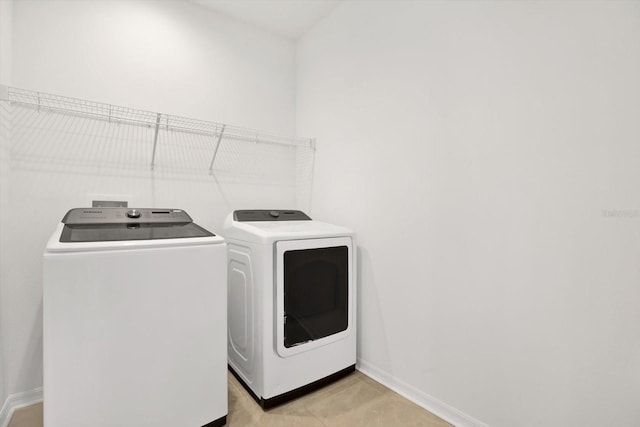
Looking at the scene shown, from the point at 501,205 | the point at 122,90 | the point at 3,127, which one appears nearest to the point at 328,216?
the point at 501,205

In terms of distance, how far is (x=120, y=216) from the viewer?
157cm

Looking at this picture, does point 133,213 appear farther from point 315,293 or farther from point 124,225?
point 315,293

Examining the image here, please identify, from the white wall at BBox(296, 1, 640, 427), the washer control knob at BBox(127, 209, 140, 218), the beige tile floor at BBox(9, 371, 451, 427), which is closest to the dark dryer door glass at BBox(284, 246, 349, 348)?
the white wall at BBox(296, 1, 640, 427)

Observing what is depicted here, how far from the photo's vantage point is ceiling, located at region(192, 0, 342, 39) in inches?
88.4

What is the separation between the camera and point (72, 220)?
56.0 inches

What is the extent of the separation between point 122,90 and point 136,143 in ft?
1.16

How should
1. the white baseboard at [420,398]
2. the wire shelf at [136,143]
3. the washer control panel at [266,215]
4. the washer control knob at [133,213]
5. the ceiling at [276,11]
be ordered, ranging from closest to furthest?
1. the white baseboard at [420,398]
2. the washer control knob at [133,213]
3. the wire shelf at [136,143]
4. the washer control panel at [266,215]
5. the ceiling at [276,11]

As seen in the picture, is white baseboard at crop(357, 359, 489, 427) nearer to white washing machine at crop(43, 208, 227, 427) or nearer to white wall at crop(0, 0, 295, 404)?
white washing machine at crop(43, 208, 227, 427)

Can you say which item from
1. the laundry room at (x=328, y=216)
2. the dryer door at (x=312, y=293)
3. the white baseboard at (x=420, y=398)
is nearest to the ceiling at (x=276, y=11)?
the laundry room at (x=328, y=216)

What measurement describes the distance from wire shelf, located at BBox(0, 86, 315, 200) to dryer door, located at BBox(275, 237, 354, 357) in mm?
889

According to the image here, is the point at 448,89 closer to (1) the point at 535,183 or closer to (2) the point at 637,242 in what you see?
(1) the point at 535,183

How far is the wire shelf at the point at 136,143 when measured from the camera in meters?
1.70

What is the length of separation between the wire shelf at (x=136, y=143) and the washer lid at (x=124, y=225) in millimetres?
514

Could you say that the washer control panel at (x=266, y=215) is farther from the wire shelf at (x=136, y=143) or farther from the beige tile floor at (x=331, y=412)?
the beige tile floor at (x=331, y=412)
